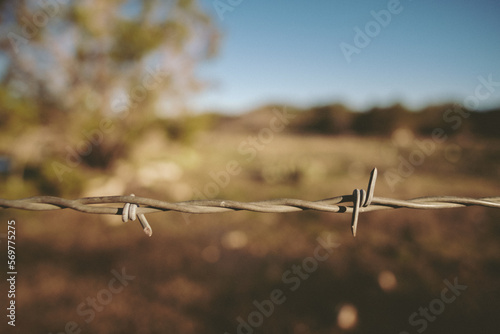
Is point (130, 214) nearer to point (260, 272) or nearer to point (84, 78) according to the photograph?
point (260, 272)

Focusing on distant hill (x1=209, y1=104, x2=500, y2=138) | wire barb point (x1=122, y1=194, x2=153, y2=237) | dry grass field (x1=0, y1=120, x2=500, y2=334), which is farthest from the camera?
distant hill (x1=209, y1=104, x2=500, y2=138)

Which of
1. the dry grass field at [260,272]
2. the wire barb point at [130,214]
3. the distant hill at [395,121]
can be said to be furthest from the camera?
the distant hill at [395,121]

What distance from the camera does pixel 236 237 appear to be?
4.07m

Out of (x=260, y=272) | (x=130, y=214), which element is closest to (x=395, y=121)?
(x=260, y=272)

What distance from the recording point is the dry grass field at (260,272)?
246 centimetres

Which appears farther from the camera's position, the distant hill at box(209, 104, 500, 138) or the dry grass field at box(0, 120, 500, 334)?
the distant hill at box(209, 104, 500, 138)

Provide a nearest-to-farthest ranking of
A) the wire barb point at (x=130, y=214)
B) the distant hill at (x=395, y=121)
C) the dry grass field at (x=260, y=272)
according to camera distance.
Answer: the wire barb point at (x=130, y=214)
the dry grass field at (x=260, y=272)
the distant hill at (x=395, y=121)

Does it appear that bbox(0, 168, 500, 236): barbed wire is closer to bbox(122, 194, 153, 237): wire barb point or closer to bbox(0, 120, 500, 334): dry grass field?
bbox(122, 194, 153, 237): wire barb point

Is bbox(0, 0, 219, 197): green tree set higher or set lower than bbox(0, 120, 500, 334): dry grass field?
higher

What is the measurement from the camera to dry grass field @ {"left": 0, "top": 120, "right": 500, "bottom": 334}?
2461 mm

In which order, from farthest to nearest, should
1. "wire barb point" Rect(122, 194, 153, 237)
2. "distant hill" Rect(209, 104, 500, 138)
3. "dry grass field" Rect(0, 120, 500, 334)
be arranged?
"distant hill" Rect(209, 104, 500, 138) → "dry grass field" Rect(0, 120, 500, 334) → "wire barb point" Rect(122, 194, 153, 237)

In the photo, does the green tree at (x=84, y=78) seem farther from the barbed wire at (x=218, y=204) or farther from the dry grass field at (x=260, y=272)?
the barbed wire at (x=218, y=204)

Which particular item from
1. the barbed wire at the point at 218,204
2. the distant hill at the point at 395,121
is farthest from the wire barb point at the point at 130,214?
the distant hill at the point at 395,121

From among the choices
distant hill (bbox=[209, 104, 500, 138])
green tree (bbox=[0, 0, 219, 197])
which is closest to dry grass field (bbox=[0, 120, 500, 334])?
green tree (bbox=[0, 0, 219, 197])
